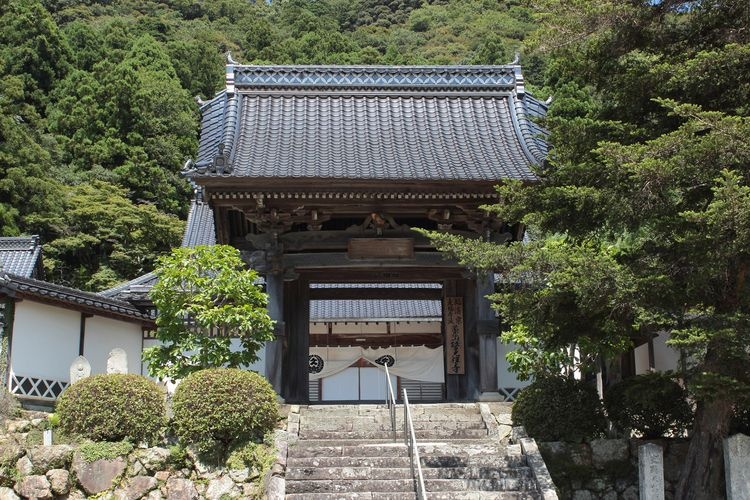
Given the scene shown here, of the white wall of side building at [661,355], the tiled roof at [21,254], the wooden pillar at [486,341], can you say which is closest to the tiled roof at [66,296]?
the tiled roof at [21,254]

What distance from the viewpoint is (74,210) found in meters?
33.8

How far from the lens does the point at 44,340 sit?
1739 cm

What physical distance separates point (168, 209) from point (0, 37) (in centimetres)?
1714

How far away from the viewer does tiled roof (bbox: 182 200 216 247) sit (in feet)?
69.3

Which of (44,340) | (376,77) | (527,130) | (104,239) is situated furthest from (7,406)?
(104,239)

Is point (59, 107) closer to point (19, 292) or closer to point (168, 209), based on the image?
point (168, 209)

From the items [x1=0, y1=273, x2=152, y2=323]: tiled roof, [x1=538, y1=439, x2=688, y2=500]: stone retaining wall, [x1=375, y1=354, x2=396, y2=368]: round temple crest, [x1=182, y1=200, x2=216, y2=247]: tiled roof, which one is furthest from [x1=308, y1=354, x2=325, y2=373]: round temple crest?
[x1=538, y1=439, x2=688, y2=500]: stone retaining wall

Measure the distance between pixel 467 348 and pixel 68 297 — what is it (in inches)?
315

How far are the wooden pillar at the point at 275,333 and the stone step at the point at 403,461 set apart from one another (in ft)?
10.3

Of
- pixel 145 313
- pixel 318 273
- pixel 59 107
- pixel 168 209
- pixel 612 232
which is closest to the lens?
pixel 612 232

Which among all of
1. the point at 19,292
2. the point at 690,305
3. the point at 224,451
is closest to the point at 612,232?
the point at 690,305

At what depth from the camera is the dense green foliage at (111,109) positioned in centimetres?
3341

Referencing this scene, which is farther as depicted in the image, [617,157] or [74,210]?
[74,210]

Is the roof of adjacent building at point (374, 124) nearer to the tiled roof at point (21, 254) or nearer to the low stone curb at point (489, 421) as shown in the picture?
the low stone curb at point (489, 421)
